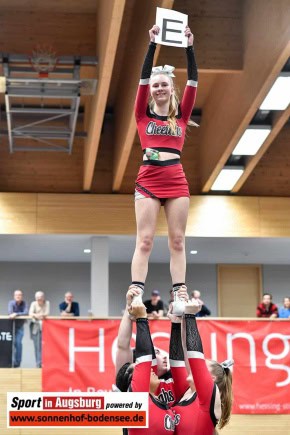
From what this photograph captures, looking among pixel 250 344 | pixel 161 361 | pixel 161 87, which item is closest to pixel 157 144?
pixel 161 87

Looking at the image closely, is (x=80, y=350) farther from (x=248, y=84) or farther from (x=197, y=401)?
(x=197, y=401)

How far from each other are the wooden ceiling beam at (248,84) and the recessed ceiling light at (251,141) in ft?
0.84

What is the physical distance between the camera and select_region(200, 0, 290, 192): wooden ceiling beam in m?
13.3

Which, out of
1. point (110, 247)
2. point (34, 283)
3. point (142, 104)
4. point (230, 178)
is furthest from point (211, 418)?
point (34, 283)

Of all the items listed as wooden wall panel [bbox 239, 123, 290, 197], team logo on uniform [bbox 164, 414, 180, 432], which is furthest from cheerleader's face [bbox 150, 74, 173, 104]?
wooden wall panel [bbox 239, 123, 290, 197]

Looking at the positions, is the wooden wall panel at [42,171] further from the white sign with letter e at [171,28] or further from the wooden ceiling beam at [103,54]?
the white sign with letter e at [171,28]

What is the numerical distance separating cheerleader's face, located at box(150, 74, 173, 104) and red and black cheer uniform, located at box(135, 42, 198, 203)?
53 millimetres

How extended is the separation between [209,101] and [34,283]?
8.62 m

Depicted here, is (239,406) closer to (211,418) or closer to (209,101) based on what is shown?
(209,101)

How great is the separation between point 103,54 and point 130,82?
1.89 metres

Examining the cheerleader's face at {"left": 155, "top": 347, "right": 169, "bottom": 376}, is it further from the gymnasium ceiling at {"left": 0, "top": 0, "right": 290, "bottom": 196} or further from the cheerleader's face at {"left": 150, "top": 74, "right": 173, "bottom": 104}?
the gymnasium ceiling at {"left": 0, "top": 0, "right": 290, "bottom": 196}

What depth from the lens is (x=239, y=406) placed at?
15930 mm

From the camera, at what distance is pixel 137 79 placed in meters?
15.1

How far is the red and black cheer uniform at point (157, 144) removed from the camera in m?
6.23
